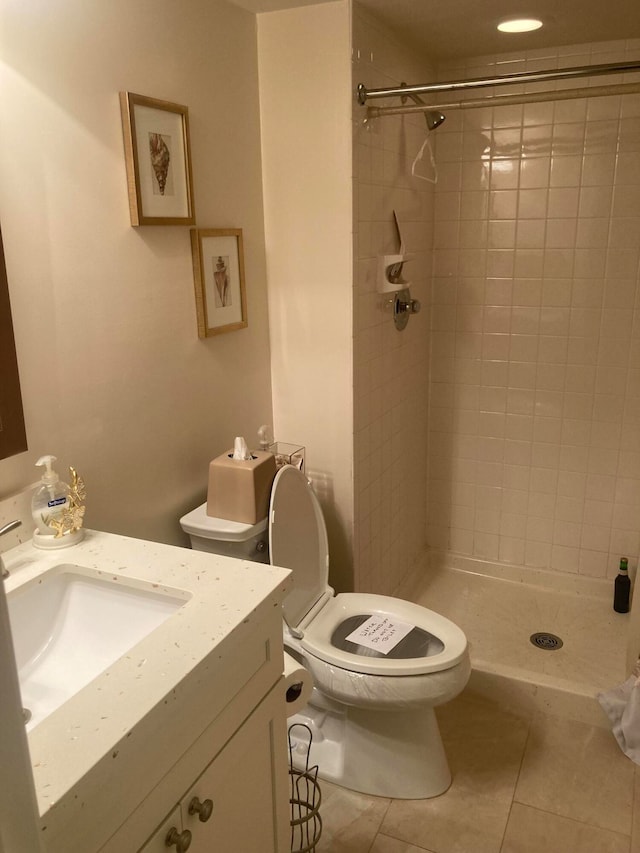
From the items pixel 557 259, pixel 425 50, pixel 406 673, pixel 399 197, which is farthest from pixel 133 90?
pixel 557 259

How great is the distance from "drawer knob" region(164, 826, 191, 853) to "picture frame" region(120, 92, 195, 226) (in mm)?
1197

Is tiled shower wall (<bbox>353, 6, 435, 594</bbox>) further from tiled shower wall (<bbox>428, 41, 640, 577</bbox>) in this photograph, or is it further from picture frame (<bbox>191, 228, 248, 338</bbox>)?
picture frame (<bbox>191, 228, 248, 338</bbox>)

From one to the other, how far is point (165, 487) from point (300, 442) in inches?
23.6

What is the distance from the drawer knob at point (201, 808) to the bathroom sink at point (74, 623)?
0.27m

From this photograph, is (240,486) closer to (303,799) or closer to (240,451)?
(240,451)

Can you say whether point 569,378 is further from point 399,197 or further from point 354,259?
point 354,259

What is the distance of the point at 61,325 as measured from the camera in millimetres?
1419

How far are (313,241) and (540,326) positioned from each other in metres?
1.11

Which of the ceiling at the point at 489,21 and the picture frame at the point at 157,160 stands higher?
the ceiling at the point at 489,21

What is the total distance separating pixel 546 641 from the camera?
2.54m

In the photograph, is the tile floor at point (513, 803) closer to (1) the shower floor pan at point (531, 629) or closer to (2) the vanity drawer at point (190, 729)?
(1) the shower floor pan at point (531, 629)

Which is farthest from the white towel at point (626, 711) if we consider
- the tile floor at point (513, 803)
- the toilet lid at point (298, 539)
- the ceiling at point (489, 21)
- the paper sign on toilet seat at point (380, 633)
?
the ceiling at point (489, 21)

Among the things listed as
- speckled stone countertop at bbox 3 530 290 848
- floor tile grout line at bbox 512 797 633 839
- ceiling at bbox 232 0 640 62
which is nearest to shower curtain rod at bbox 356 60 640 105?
ceiling at bbox 232 0 640 62

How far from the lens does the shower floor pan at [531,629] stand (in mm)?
2266
